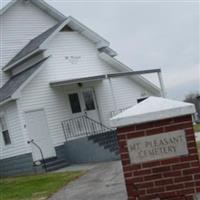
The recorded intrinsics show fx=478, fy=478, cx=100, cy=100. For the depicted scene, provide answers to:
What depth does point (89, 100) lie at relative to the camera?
2442 centimetres

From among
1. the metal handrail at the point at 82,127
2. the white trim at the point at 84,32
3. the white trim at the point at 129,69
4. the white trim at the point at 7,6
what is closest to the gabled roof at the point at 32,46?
the white trim at the point at 84,32

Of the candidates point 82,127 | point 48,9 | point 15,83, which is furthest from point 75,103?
point 48,9

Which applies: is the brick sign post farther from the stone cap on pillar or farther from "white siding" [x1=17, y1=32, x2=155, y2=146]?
"white siding" [x1=17, y1=32, x2=155, y2=146]

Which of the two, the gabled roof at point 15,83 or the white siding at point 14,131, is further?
the white siding at point 14,131

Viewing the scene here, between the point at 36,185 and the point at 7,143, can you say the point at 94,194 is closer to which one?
the point at 36,185

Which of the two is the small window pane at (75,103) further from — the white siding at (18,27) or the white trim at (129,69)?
the white siding at (18,27)

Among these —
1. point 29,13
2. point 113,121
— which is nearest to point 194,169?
point 113,121

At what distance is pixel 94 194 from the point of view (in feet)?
34.0

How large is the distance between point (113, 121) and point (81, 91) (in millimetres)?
18373

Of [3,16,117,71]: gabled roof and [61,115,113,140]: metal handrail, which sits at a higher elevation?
[3,16,117,71]: gabled roof

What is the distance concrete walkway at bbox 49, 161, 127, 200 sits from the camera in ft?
32.4

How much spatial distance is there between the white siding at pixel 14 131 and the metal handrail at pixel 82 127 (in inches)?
87.5

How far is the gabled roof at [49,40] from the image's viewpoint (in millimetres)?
22570


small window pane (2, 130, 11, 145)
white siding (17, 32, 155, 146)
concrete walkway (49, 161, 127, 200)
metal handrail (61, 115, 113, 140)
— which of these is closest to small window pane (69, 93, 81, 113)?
white siding (17, 32, 155, 146)
